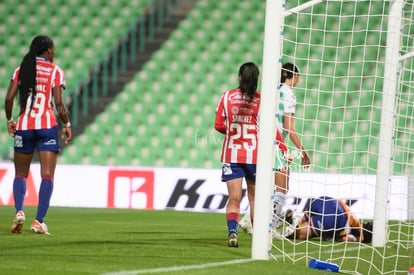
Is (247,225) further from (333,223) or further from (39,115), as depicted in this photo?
(39,115)

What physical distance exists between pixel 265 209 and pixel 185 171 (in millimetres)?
7606

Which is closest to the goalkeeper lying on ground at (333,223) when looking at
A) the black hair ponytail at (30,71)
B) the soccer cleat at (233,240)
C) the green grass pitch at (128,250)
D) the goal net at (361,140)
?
the goal net at (361,140)

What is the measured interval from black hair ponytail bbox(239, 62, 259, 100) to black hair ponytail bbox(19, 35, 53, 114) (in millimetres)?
1891

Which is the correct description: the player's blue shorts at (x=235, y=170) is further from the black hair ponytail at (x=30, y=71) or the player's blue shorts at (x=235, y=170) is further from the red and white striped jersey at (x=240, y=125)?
the black hair ponytail at (x=30, y=71)

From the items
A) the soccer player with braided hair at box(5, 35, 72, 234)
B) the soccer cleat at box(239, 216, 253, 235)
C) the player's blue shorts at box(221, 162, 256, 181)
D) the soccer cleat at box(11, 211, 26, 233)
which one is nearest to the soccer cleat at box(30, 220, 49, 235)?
the soccer player with braided hair at box(5, 35, 72, 234)

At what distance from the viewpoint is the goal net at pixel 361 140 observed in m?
6.27

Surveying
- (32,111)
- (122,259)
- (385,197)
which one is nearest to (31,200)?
(32,111)

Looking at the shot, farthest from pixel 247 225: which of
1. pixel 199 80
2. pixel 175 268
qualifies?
pixel 199 80

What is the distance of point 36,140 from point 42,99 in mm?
390

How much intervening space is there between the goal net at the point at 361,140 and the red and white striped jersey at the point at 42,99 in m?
2.21

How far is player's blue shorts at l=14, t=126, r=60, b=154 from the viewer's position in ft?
22.9

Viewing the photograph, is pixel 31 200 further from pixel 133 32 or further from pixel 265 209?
pixel 265 209

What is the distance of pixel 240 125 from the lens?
6695 mm

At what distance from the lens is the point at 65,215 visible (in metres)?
11.0
